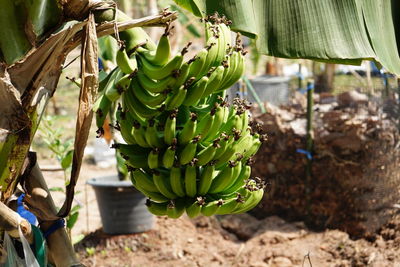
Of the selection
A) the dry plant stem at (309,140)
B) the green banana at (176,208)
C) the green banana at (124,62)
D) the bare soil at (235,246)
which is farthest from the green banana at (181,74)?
the dry plant stem at (309,140)

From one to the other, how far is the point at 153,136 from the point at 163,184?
15 cm

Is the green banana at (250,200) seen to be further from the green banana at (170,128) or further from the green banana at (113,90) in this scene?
the green banana at (113,90)

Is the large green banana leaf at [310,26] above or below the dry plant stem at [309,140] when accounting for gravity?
above

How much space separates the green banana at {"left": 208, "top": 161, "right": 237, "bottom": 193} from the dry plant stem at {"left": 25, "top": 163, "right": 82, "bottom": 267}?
0.47m

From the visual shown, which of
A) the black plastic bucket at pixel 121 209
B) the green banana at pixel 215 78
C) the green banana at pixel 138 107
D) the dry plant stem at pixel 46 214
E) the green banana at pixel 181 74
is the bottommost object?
the black plastic bucket at pixel 121 209

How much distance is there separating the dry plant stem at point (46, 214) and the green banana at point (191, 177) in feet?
1.48

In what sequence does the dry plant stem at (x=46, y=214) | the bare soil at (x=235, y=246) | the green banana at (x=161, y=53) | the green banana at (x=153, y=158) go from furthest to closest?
the bare soil at (x=235, y=246), the dry plant stem at (x=46, y=214), the green banana at (x=153, y=158), the green banana at (x=161, y=53)

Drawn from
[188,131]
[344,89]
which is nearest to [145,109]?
[188,131]

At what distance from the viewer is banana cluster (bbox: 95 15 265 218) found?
1276 mm

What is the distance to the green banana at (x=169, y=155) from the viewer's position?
4.29 ft

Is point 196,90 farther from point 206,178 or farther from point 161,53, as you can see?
point 206,178

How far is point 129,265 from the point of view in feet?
12.1

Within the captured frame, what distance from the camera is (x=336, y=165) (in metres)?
4.17

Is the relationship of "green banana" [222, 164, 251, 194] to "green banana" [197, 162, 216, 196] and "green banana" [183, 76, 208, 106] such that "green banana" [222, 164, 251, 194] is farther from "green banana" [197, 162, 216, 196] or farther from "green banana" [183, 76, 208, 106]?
"green banana" [183, 76, 208, 106]
